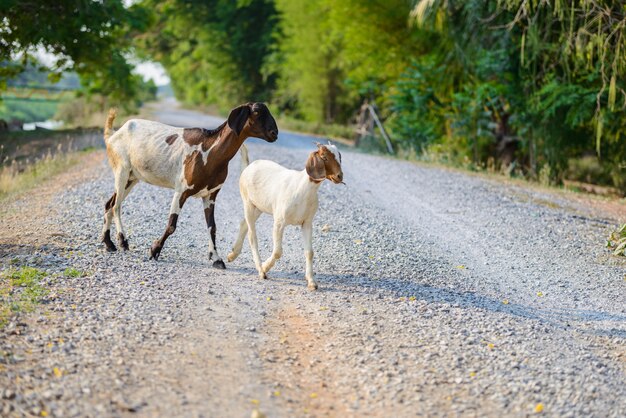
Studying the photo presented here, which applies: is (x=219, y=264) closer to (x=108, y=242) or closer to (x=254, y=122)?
(x=108, y=242)

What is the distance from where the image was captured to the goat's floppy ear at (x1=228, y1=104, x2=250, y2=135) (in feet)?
25.3

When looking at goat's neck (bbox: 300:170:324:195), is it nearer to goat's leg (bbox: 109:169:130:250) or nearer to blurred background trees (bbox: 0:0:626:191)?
goat's leg (bbox: 109:169:130:250)

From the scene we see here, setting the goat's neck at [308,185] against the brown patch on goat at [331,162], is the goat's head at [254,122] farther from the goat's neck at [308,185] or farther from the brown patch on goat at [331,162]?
the brown patch on goat at [331,162]

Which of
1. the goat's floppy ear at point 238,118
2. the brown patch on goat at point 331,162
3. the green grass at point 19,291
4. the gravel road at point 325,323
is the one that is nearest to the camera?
the gravel road at point 325,323

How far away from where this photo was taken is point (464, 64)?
20.6 meters

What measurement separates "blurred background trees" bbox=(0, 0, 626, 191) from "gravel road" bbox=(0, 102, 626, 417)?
6278mm

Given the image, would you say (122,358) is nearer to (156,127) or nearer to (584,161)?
(156,127)

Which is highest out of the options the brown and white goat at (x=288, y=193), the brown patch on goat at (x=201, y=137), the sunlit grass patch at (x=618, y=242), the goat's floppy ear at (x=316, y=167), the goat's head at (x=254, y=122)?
the goat's head at (x=254, y=122)

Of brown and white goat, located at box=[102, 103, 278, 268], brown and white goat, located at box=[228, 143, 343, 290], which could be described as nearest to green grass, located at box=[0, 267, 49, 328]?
brown and white goat, located at box=[102, 103, 278, 268]

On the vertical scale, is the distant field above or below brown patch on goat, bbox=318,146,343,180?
below

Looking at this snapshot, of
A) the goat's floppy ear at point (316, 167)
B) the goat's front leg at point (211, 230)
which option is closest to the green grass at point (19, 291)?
the goat's front leg at point (211, 230)

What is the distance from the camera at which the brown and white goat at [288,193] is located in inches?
272

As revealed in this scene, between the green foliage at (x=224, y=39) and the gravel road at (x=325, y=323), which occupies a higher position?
the green foliage at (x=224, y=39)

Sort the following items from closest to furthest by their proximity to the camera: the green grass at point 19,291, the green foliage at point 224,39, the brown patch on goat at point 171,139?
1. the green grass at point 19,291
2. the brown patch on goat at point 171,139
3. the green foliage at point 224,39
